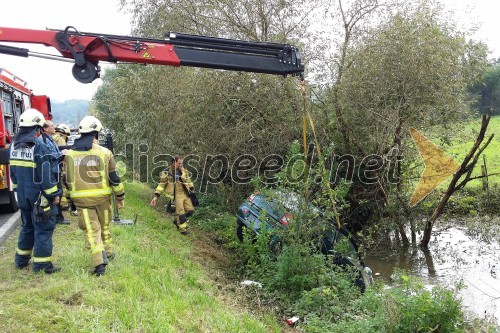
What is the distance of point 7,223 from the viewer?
7602mm

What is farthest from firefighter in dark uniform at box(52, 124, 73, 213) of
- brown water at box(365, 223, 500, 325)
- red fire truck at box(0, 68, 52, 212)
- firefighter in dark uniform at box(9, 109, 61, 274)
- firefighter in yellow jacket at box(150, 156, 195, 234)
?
brown water at box(365, 223, 500, 325)

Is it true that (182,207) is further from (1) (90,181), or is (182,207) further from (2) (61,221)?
(1) (90,181)

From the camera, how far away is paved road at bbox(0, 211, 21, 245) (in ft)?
22.5

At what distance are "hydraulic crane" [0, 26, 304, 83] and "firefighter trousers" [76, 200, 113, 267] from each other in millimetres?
1774

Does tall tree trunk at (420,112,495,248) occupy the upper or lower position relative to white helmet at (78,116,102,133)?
lower

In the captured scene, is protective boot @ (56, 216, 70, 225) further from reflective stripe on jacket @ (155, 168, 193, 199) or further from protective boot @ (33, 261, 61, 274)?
protective boot @ (33, 261, 61, 274)

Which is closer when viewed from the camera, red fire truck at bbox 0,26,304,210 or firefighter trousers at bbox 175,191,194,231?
red fire truck at bbox 0,26,304,210

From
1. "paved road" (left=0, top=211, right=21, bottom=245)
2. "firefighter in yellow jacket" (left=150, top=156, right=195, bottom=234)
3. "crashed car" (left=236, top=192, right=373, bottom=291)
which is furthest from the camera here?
"firefighter in yellow jacket" (left=150, top=156, right=195, bottom=234)

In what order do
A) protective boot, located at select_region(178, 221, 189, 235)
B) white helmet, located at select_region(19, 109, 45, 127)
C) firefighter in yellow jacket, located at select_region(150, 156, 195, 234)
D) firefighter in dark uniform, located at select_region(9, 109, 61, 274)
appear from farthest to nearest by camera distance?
protective boot, located at select_region(178, 221, 189, 235)
firefighter in yellow jacket, located at select_region(150, 156, 195, 234)
white helmet, located at select_region(19, 109, 45, 127)
firefighter in dark uniform, located at select_region(9, 109, 61, 274)

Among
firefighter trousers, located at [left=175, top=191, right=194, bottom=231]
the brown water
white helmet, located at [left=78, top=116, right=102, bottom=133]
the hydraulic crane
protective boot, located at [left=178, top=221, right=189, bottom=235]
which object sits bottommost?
the brown water

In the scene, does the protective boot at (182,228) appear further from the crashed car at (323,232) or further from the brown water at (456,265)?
the brown water at (456,265)

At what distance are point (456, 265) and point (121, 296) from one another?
8.13 meters

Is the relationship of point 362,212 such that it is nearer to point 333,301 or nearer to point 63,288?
point 333,301

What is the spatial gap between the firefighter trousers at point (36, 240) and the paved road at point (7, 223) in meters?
1.62
